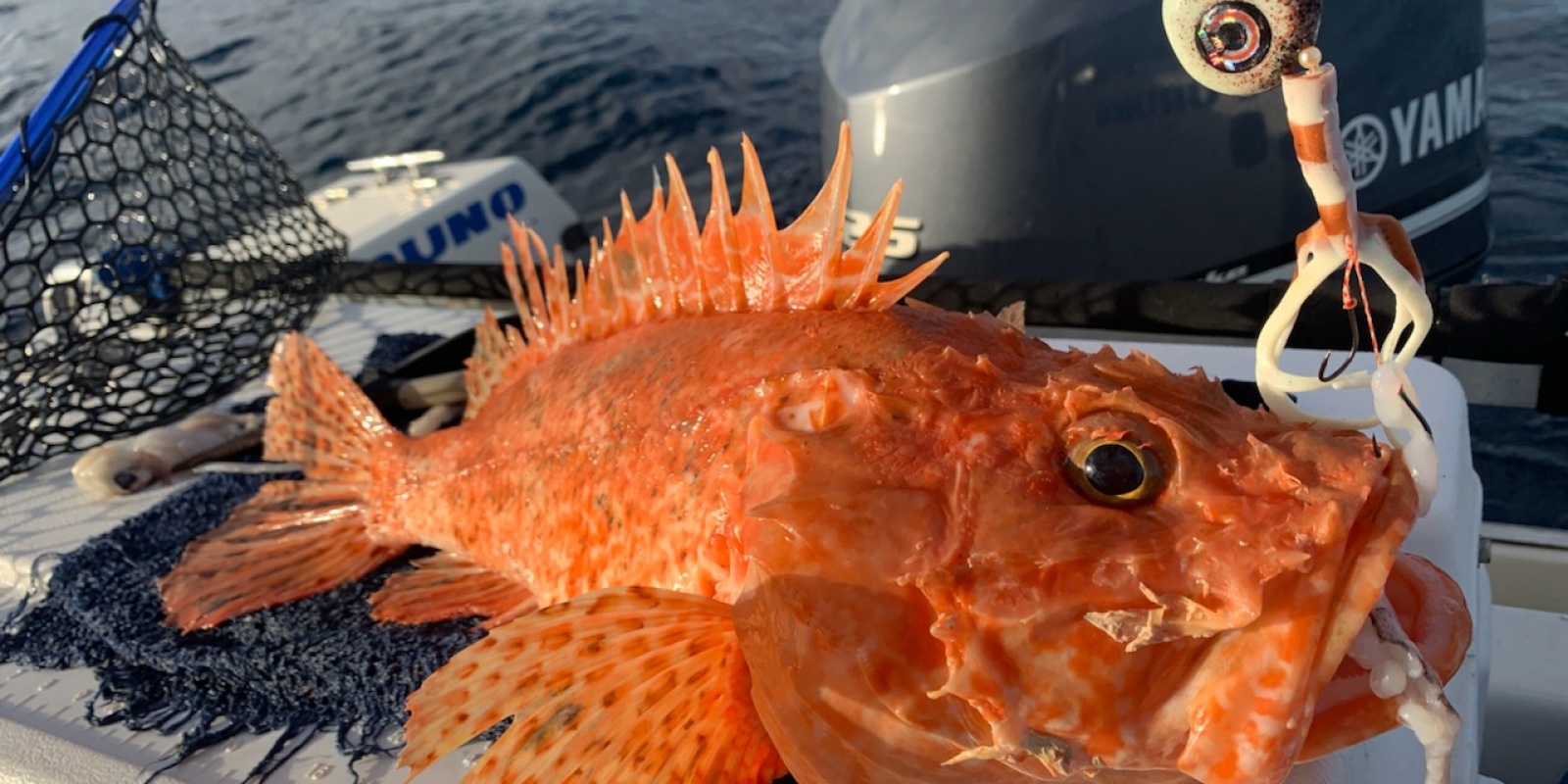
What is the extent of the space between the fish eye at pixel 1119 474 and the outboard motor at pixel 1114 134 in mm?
2491

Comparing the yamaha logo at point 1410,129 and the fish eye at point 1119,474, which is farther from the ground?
the fish eye at point 1119,474

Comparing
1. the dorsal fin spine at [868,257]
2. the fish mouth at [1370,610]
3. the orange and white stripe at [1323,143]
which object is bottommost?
the fish mouth at [1370,610]

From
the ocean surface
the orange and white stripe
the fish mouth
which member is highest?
the orange and white stripe

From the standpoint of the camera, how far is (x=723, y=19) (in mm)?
12109

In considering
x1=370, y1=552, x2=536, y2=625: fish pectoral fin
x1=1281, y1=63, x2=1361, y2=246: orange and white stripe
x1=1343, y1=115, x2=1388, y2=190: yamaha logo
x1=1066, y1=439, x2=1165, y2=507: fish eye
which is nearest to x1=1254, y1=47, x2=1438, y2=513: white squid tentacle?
x1=1281, y1=63, x2=1361, y2=246: orange and white stripe

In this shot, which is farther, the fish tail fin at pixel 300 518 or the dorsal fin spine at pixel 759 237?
the fish tail fin at pixel 300 518

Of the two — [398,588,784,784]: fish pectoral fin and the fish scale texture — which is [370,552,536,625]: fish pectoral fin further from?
[398,588,784,784]: fish pectoral fin

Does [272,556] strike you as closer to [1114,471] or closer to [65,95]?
[65,95]

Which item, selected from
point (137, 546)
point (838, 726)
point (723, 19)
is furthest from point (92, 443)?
point (723, 19)

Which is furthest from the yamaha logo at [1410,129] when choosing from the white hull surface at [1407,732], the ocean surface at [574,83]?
the ocean surface at [574,83]

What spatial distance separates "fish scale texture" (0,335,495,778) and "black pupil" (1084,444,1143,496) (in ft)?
5.16

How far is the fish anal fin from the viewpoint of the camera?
8.30 ft

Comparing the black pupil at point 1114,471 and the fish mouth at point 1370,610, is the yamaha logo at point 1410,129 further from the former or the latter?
the black pupil at point 1114,471

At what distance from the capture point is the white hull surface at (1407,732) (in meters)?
1.68
